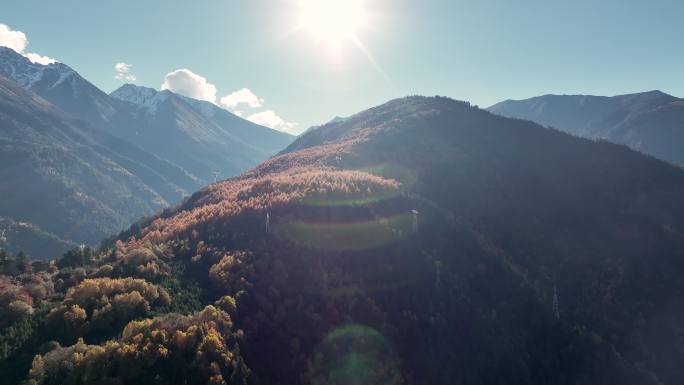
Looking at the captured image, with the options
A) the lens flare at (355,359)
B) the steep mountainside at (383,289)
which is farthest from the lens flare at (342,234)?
the lens flare at (355,359)

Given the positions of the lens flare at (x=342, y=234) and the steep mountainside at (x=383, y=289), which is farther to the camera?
the lens flare at (x=342, y=234)

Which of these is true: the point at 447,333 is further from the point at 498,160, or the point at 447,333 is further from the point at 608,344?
the point at 498,160

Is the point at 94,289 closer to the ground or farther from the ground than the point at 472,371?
farther from the ground

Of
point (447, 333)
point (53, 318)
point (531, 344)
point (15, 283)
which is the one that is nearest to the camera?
point (53, 318)

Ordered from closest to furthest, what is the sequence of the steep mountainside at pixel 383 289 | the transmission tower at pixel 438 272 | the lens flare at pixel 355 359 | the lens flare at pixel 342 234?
the steep mountainside at pixel 383 289
the lens flare at pixel 355 359
the transmission tower at pixel 438 272
the lens flare at pixel 342 234

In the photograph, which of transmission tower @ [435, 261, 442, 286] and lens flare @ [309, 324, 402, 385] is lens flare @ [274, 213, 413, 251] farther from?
lens flare @ [309, 324, 402, 385]

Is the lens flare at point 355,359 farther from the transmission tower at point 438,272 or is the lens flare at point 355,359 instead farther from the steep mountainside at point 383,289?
the transmission tower at point 438,272

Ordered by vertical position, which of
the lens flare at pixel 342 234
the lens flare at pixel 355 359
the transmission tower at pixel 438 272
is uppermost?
the lens flare at pixel 342 234

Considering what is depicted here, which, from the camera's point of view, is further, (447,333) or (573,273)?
(573,273)

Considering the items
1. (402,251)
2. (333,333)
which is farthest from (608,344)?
(333,333)

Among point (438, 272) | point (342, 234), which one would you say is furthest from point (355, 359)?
point (342, 234)
